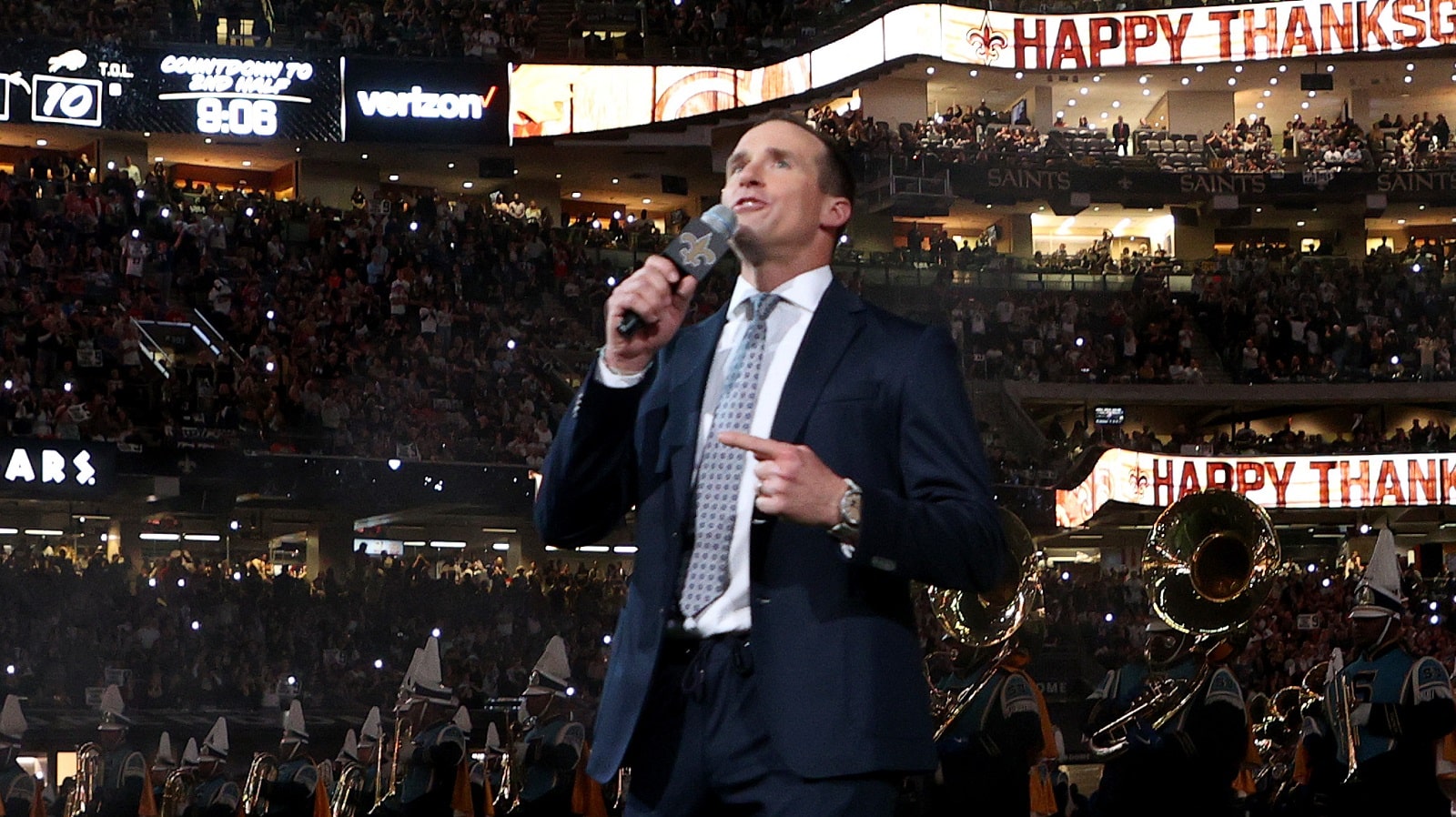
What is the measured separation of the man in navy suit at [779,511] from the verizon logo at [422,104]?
3290cm

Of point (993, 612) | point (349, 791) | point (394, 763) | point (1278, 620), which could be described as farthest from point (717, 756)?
point (1278, 620)

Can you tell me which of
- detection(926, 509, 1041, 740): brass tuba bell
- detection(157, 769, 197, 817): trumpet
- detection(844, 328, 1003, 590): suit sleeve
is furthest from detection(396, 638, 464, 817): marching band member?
detection(844, 328, 1003, 590): suit sleeve

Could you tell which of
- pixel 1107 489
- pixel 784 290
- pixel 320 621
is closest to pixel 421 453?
pixel 320 621

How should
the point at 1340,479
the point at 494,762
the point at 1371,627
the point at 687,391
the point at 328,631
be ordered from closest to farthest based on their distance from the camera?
the point at 687,391, the point at 1371,627, the point at 494,762, the point at 328,631, the point at 1340,479

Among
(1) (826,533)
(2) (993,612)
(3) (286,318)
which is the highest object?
(3) (286,318)

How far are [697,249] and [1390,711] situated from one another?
23.7 ft

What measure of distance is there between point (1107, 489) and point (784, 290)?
2831 centimetres

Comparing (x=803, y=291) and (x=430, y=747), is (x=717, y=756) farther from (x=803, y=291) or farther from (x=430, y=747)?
(x=430, y=747)

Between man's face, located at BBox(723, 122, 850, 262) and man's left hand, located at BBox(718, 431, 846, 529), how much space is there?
503 millimetres

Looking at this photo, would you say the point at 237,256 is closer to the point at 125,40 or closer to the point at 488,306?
the point at 488,306

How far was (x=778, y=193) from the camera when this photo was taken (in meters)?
2.90

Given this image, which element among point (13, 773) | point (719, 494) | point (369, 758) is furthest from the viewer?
point (369, 758)

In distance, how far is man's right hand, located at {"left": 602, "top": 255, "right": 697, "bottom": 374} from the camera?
267 cm

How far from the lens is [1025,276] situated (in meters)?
35.4
